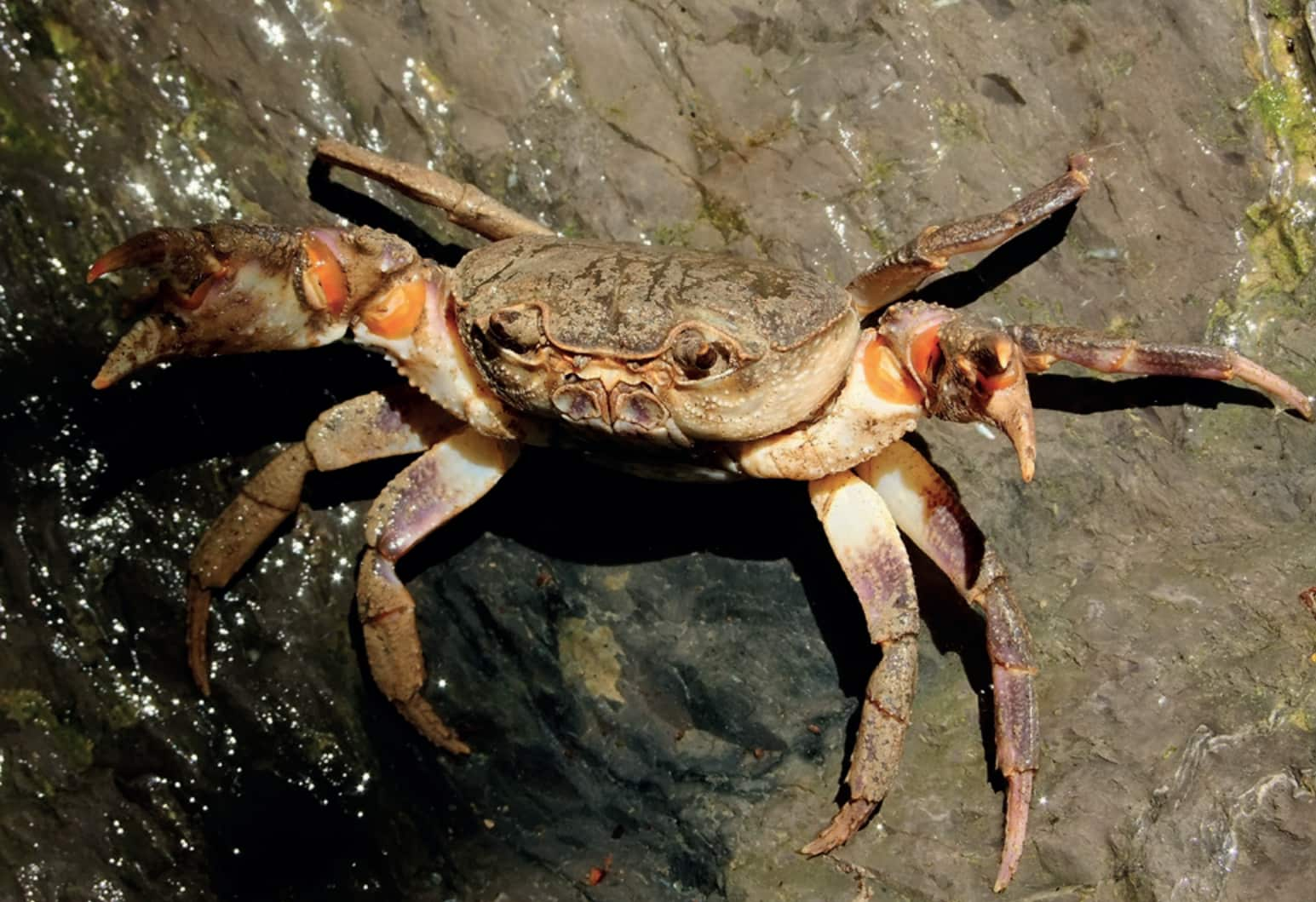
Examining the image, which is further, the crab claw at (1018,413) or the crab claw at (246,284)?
the crab claw at (246,284)

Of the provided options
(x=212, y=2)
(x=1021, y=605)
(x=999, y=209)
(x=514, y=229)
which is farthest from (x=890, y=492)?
(x=212, y=2)

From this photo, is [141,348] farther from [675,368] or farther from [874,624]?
[874,624]

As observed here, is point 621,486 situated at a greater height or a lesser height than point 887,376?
greater

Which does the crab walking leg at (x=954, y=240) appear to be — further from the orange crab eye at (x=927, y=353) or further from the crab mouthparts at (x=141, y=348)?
the crab mouthparts at (x=141, y=348)

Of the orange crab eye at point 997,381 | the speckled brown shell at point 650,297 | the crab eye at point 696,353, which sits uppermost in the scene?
the speckled brown shell at point 650,297

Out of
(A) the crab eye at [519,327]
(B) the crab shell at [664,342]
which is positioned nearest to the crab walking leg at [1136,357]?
(B) the crab shell at [664,342]

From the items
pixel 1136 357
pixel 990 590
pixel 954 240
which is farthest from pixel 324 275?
pixel 1136 357

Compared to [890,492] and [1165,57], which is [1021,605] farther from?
[1165,57]
